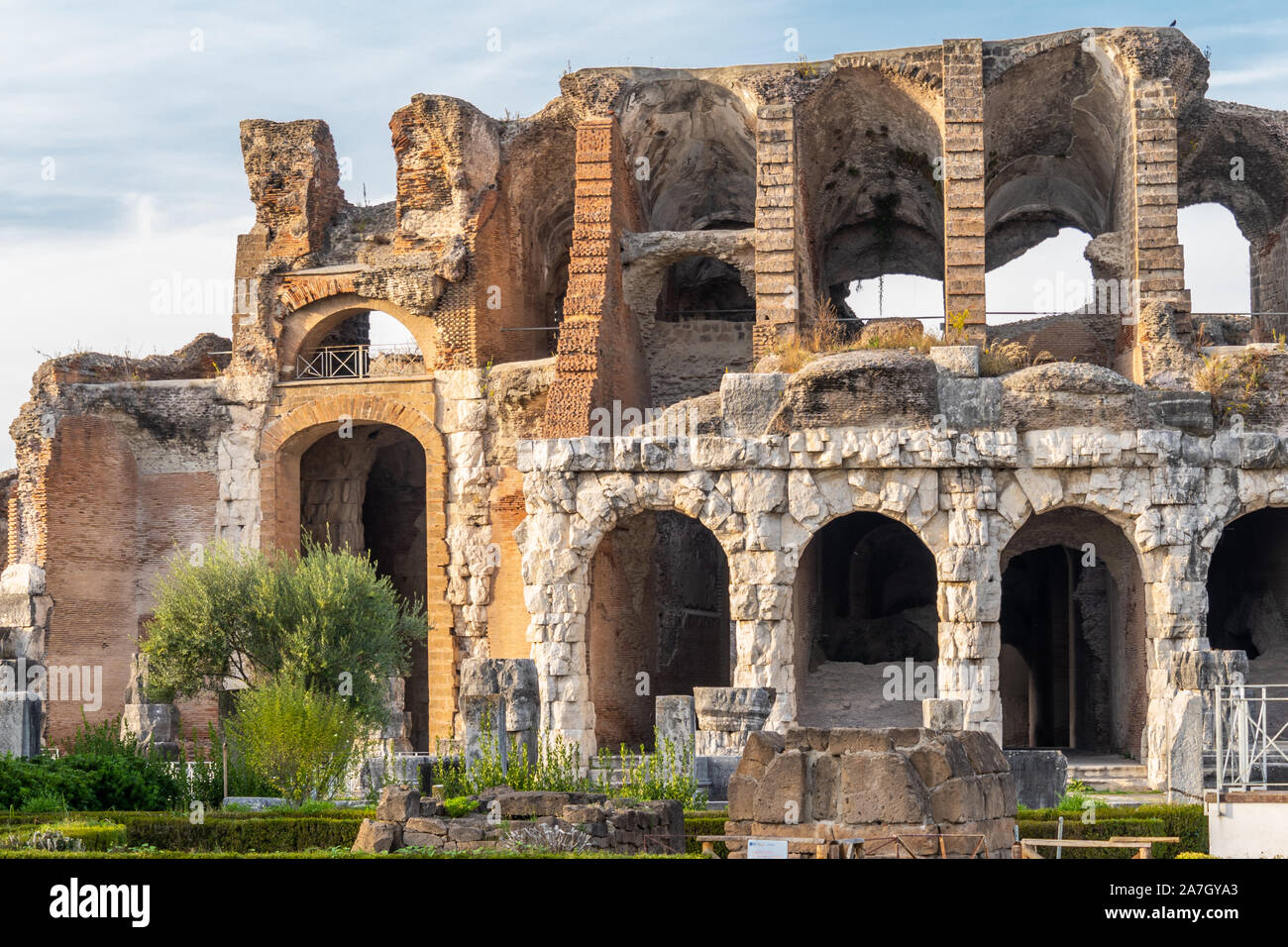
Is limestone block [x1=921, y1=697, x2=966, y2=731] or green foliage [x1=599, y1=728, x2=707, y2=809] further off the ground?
limestone block [x1=921, y1=697, x2=966, y2=731]

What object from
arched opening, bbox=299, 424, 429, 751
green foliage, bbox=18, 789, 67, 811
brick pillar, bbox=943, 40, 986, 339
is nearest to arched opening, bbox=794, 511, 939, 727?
brick pillar, bbox=943, 40, 986, 339

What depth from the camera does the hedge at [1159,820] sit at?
13.4 m

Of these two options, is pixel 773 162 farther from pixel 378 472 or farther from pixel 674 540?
pixel 378 472

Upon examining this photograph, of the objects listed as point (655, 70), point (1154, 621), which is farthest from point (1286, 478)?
point (655, 70)

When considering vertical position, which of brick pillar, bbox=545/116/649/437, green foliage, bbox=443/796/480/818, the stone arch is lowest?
green foliage, bbox=443/796/480/818

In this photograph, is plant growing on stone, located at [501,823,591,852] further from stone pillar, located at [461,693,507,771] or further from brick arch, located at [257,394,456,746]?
brick arch, located at [257,394,456,746]

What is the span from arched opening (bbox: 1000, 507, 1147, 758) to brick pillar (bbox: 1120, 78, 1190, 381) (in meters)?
2.38

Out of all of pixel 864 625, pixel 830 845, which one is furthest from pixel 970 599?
pixel 830 845

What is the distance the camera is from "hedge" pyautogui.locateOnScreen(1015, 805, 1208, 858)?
1341cm

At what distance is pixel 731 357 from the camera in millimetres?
26906

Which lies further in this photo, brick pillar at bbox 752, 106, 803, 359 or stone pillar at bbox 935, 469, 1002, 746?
brick pillar at bbox 752, 106, 803, 359

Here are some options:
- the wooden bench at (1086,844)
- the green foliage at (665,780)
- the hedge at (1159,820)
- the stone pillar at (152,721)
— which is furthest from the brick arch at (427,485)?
the wooden bench at (1086,844)
